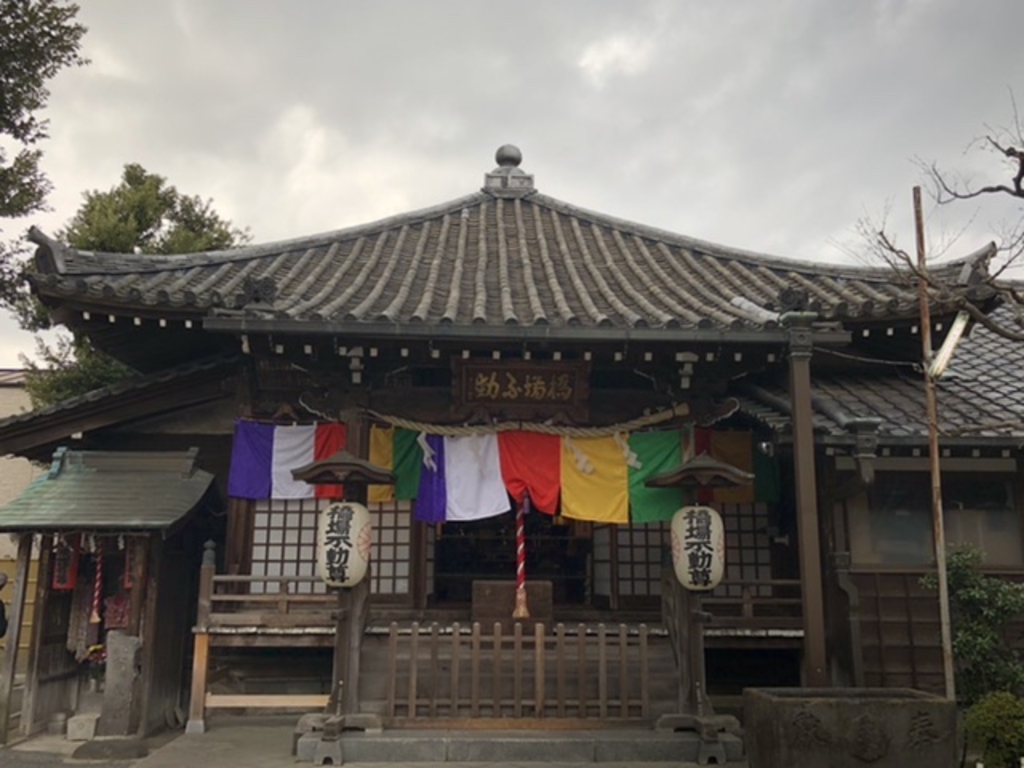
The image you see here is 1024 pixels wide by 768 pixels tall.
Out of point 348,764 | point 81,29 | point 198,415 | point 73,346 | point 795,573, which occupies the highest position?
point 81,29

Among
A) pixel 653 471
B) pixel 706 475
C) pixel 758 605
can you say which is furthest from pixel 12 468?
pixel 706 475

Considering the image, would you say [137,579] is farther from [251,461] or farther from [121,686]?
[251,461]

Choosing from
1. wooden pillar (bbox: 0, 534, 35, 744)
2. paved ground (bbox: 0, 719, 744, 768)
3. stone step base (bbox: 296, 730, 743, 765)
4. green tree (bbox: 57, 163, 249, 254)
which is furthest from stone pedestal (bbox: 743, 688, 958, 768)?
green tree (bbox: 57, 163, 249, 254)

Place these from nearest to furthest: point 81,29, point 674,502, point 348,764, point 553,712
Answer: point 348,764 < point 553,712 < point 674,502 < point 81,29

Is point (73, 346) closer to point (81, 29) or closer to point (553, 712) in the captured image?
point (81, 29)

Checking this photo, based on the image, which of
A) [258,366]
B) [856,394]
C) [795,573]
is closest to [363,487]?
[258,366]

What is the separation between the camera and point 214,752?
321 inches

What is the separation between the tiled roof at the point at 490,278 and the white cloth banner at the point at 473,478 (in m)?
1.52

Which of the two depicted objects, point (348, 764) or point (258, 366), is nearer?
point (348, 764)

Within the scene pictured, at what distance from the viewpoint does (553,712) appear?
8.20 meters

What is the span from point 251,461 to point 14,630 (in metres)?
3.09

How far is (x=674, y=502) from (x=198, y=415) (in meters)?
6.15

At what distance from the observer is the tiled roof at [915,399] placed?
9164 millimetres

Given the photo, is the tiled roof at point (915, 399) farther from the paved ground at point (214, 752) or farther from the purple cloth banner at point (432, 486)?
the paved ground at point (214, 752)
